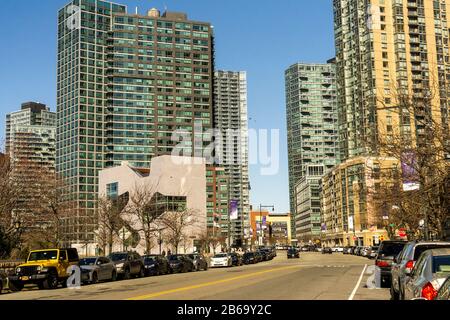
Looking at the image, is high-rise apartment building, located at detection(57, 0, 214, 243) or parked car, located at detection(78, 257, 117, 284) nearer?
parked car, located at detection(78, 257, 117, 284)

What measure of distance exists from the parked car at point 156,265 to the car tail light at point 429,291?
3015 cm

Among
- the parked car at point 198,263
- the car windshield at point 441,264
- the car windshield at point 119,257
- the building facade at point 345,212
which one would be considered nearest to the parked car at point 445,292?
the car windshield at point 441,264

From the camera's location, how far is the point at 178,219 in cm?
10350

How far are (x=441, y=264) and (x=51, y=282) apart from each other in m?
22.0

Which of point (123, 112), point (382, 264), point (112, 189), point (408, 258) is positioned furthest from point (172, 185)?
point (408, 258)

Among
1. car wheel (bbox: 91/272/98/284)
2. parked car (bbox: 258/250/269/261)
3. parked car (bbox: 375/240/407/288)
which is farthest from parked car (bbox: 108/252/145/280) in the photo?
parked car (bbox: 258/250/269/261)

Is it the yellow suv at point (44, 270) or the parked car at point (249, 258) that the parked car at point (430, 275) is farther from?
the parked car at point (249, 258)

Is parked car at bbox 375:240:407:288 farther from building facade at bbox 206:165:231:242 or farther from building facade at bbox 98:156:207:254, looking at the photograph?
building facade at bbox 206:165:231:242

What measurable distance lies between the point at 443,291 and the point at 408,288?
165 inches

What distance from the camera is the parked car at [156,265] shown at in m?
39.4

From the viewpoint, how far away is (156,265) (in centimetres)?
4056

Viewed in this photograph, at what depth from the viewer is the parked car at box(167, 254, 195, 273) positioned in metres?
44.5

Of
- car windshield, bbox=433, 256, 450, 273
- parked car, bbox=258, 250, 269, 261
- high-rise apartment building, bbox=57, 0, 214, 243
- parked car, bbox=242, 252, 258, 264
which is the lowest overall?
parked car, bbox=258, 250, 269, 261
